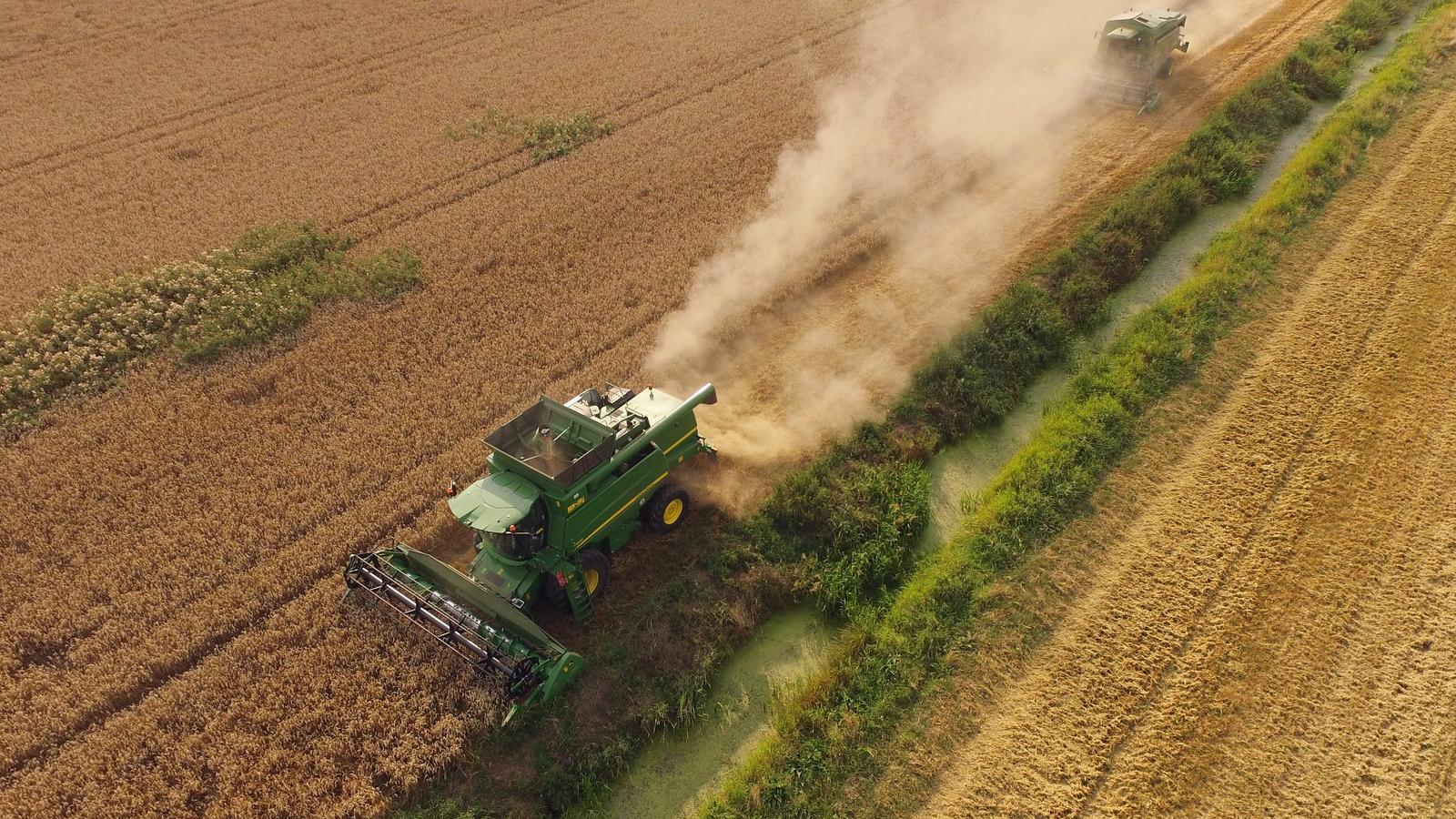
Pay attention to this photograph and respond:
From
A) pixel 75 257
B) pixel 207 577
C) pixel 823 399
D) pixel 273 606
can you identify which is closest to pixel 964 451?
pixel 823 399

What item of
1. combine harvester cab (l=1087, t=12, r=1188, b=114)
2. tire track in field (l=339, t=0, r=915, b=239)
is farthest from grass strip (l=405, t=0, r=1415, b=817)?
tire track in field (l=339, t=0, r=915, b=239)

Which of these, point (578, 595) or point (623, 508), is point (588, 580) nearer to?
point (578, 595)

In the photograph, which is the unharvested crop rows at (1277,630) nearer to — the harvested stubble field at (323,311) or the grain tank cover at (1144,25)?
the harvested stubble field at (323,311)

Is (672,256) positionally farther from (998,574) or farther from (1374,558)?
(1374,558)

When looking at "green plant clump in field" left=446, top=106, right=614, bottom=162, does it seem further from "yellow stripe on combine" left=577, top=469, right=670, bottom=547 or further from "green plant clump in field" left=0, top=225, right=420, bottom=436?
"yellow stripe on combine" left=577, top=469, right=670, bottom=547

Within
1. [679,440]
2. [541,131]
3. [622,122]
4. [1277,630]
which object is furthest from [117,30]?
[1277,630]

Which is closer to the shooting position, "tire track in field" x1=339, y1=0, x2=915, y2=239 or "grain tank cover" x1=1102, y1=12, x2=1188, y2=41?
"tire track in field" x1=339, y1=0, x2=915, y2=239

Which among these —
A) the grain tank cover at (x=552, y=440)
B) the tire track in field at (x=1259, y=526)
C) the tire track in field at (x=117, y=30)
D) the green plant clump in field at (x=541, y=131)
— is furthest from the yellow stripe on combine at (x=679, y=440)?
the tire track in field at (x=117, y=30)
